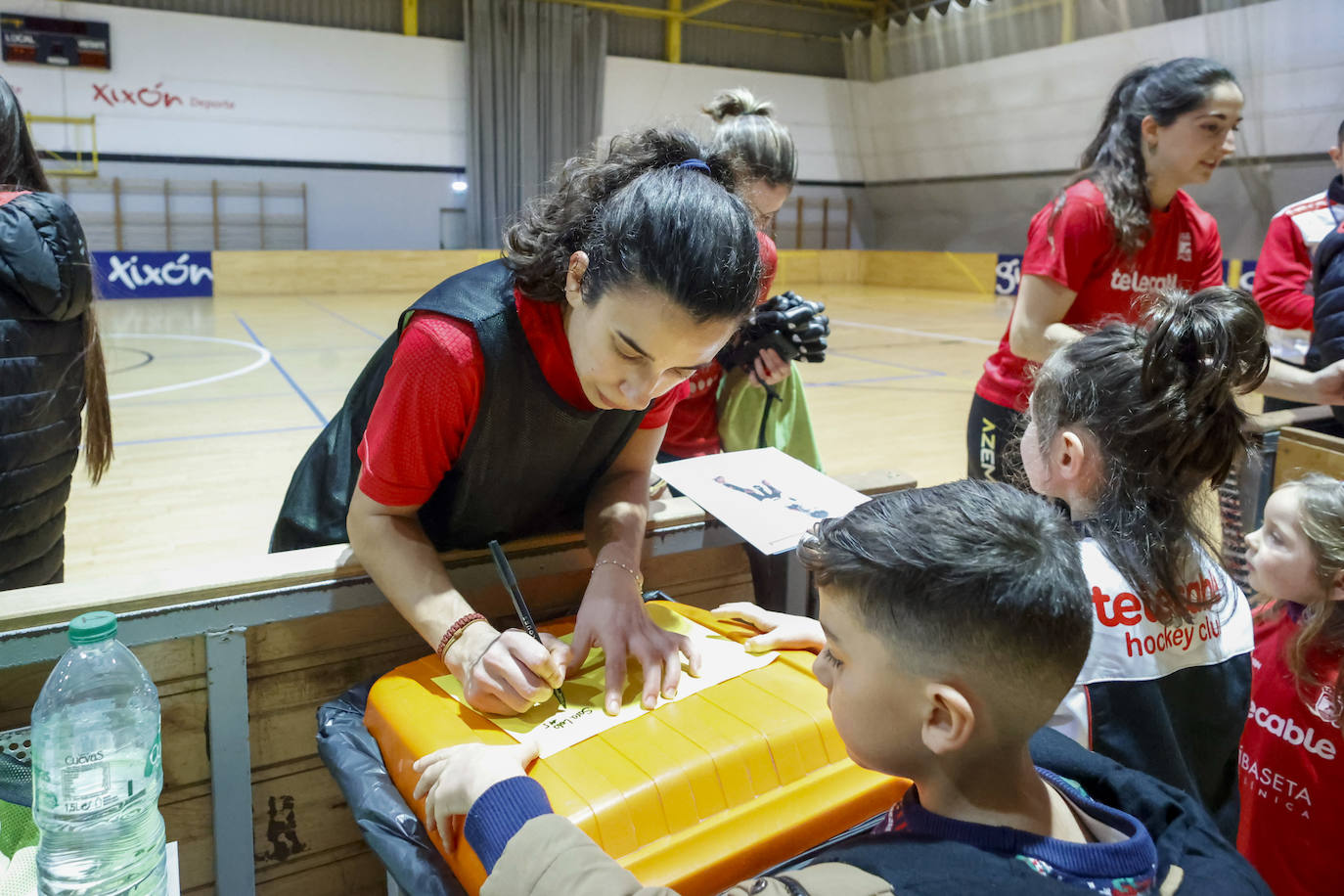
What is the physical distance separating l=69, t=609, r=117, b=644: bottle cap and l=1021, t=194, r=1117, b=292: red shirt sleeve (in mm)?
1740

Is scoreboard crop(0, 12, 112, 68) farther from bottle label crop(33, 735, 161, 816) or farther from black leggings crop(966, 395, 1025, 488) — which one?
bottle label crop(33, 735, 161, 816)

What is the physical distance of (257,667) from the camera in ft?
3.68

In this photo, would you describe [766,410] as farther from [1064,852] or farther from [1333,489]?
[1064,852]

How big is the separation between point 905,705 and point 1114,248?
1565 millimetres

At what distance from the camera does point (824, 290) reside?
1414 cm

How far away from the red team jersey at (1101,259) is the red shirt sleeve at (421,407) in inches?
48.5

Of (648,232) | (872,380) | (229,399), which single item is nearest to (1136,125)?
(648,232)

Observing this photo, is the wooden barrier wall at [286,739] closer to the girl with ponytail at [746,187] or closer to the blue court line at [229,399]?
the girl with ponytail at [746,187]

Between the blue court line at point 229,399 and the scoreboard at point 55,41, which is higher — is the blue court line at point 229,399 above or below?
below

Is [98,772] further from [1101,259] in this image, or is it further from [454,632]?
[1101,259]

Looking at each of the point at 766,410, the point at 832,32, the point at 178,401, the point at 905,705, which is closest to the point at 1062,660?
the point at 905,705

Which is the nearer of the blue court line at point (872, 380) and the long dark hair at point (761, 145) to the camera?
the long dark hair at point (761, 145)

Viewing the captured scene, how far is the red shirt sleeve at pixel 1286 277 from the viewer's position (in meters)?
2.53

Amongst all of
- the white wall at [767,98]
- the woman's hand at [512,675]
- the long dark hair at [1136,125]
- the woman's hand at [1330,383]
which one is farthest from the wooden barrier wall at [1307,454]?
the white wall at [767,98]
